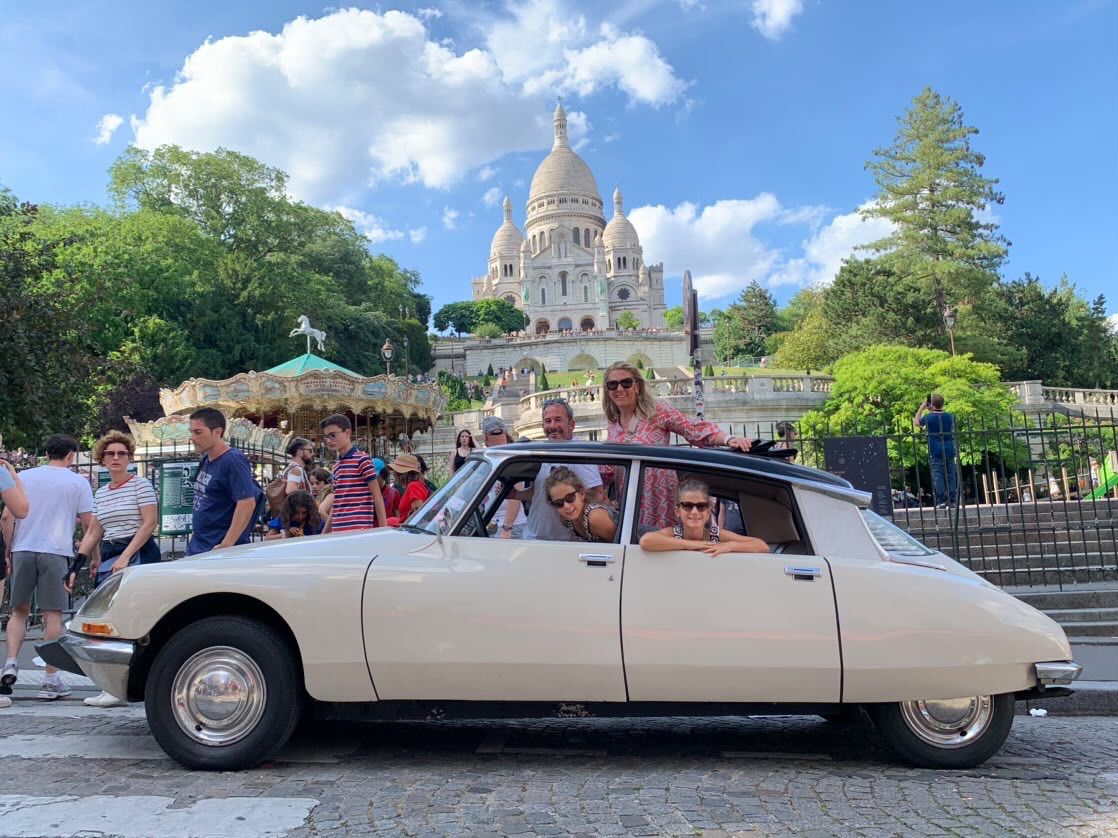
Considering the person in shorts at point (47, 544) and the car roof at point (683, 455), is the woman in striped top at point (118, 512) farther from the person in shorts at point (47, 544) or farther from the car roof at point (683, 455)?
the car roof at point (683, 455)

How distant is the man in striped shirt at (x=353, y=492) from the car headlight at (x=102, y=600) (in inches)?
93.6

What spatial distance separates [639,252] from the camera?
13900 cm

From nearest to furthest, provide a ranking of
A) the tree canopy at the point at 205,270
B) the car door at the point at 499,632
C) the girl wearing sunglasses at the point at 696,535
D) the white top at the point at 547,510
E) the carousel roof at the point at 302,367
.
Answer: the car door at the point at 499,632 < the girl wearing sunglasses at the point at 696,535 < the white top at the point at 547,510 < the carousel roof at the point at 302,367 < the tree canopy at the point at 205,270

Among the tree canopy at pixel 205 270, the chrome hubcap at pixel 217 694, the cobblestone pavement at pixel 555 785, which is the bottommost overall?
the cobblestone pavement at pixel 555 785

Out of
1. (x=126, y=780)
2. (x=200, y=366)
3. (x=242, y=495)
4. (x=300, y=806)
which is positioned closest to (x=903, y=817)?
(x=300, y=806)

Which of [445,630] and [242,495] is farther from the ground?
[242,495]

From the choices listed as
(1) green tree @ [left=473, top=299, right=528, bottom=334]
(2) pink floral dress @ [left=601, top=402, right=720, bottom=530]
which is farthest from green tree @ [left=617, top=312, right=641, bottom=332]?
(2) pink floral dress @ [left=601, top=402, right=720, bottom=530]

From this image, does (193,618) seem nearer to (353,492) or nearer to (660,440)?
(353,492)

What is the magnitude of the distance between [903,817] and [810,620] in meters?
0.90

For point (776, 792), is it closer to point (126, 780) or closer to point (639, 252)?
point (126, 780)

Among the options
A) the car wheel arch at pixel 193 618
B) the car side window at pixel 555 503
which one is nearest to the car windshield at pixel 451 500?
the car side window at pixel 555 503

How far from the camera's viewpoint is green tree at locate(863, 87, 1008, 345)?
48406 millimetres

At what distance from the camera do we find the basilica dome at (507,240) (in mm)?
141750

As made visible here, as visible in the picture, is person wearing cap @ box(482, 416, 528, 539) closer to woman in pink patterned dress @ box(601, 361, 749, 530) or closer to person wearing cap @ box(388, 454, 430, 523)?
woman in pink patterned dress @ box(601, 361, 749, 530)
